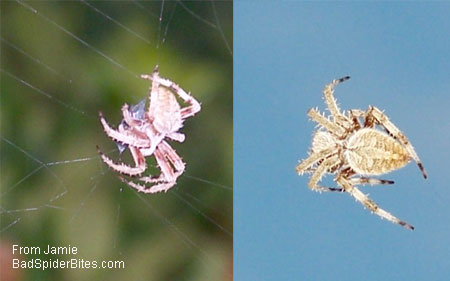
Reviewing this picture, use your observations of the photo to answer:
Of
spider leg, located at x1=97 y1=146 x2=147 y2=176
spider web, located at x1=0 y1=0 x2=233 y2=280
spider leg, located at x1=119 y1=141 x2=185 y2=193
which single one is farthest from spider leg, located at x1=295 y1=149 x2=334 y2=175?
spider leg, located at x1=97 y1=146 x2=147 y2=176

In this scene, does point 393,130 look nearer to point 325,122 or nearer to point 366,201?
point 366,201

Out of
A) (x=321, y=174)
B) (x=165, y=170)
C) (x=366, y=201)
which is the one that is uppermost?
(x=165, y=170)

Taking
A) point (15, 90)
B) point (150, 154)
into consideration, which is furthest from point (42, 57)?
point (150, 154)

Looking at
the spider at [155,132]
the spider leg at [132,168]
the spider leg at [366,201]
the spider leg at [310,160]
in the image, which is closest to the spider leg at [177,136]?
the spider at [155,132]

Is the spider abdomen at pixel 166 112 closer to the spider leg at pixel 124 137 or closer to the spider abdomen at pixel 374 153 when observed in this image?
the spider leg at pixel 124 137

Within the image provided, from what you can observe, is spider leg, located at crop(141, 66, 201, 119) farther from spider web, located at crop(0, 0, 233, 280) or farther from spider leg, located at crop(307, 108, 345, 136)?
spider leg, located at crop(307, 108, 345, 136)

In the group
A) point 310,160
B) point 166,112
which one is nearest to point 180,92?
point 166,112

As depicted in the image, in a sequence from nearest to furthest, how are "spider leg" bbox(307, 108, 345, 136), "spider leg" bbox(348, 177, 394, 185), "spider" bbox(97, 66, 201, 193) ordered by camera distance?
"spider leg" bbox(348, 177, 394, 185), "spider" bbox(97, 66, 201, 193), "spider leg" bbox(307, 108, 345, 136)
